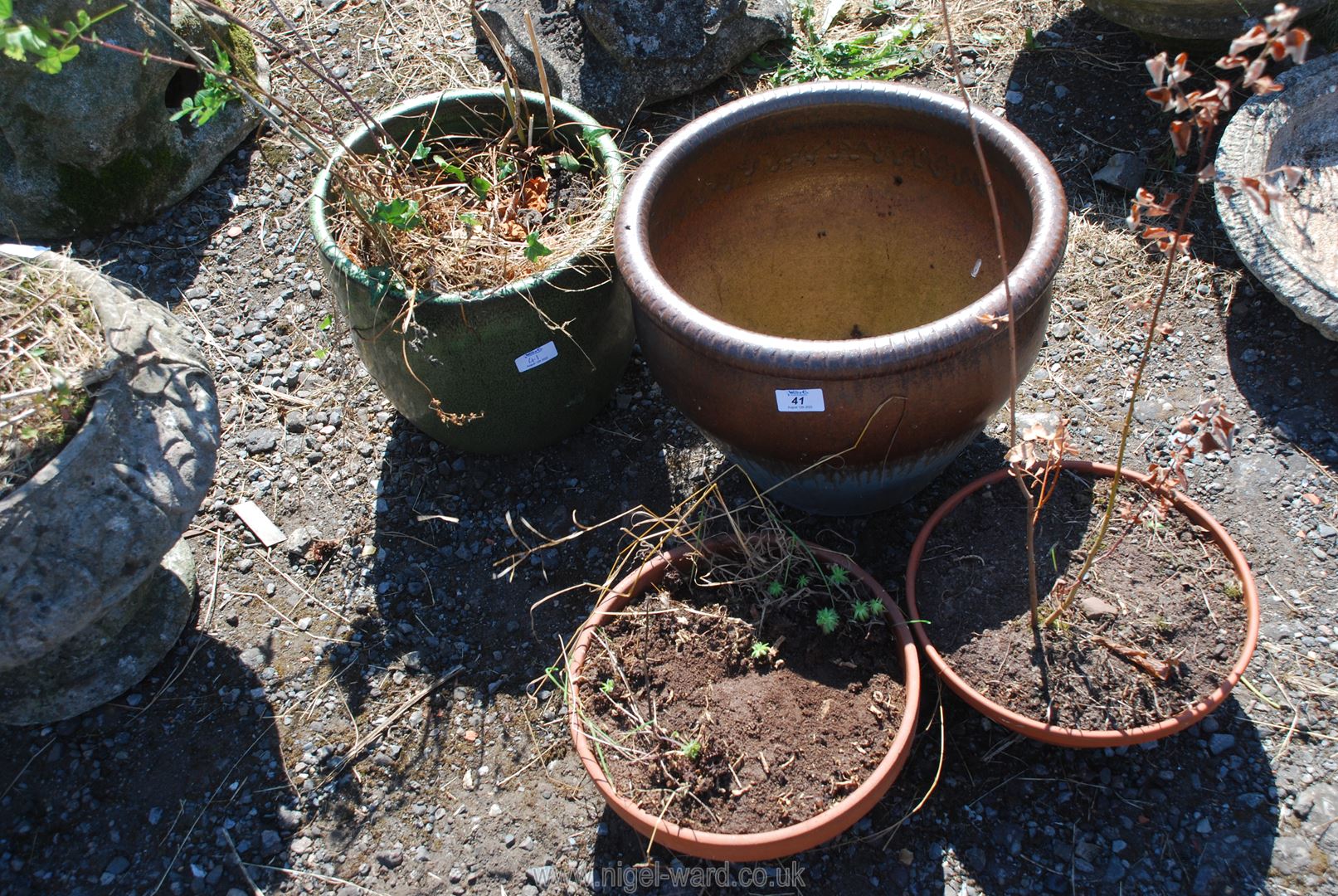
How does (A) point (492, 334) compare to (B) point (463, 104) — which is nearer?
(A) point (492, 334)

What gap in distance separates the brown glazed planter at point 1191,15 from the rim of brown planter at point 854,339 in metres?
1.59

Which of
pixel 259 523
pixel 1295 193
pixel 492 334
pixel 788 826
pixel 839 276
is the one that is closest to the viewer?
pixel 788 826

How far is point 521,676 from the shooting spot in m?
2.65

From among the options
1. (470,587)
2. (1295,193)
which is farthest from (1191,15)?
(470,587)

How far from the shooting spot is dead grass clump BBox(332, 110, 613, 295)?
262 centimetres

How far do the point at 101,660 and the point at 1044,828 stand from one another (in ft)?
7.76

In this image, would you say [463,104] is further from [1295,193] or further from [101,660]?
[1295,193]

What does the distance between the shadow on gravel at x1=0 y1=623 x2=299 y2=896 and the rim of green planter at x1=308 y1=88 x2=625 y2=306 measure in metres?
1.11

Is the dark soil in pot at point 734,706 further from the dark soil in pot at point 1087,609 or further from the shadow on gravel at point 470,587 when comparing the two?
the shadow on gravel at point 470,587

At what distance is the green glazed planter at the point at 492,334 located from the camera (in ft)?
8.45

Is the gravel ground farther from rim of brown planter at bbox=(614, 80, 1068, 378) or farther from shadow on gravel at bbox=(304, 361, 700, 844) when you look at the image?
rim of brown planter at bbox=(614, 80, 1068, 378)

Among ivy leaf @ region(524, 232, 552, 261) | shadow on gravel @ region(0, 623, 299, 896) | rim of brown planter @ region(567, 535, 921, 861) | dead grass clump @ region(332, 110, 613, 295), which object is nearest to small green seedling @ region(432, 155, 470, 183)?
dead grass clump @ region(332, 110, 613, 295)

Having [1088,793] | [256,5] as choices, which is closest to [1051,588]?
[1088,793]

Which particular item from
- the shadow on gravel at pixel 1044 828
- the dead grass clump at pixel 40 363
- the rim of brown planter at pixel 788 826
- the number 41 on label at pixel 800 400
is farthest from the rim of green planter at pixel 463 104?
the shadow on gravel at pixel 1044 828
